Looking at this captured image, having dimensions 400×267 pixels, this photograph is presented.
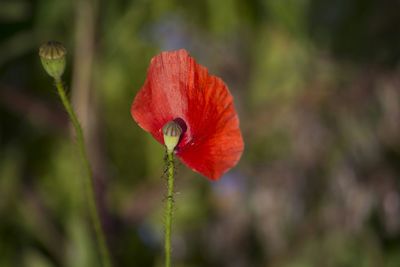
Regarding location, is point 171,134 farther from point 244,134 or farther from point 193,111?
point 244,134

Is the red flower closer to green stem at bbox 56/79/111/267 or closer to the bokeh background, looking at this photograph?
green stem at bbox 56/79/111/267

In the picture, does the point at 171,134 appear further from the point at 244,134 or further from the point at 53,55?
the point at 244,134

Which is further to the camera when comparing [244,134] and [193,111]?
[244,134]

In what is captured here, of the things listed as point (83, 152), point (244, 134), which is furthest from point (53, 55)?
point (244, 134)

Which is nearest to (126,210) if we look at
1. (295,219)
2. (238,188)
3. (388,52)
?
(238,188)

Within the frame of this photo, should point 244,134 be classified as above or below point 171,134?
above

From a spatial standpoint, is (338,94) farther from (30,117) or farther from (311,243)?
(30,117)

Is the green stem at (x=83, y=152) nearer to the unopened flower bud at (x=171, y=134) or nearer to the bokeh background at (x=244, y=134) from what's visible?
the unopened flower bud at (x=171, y=134)
